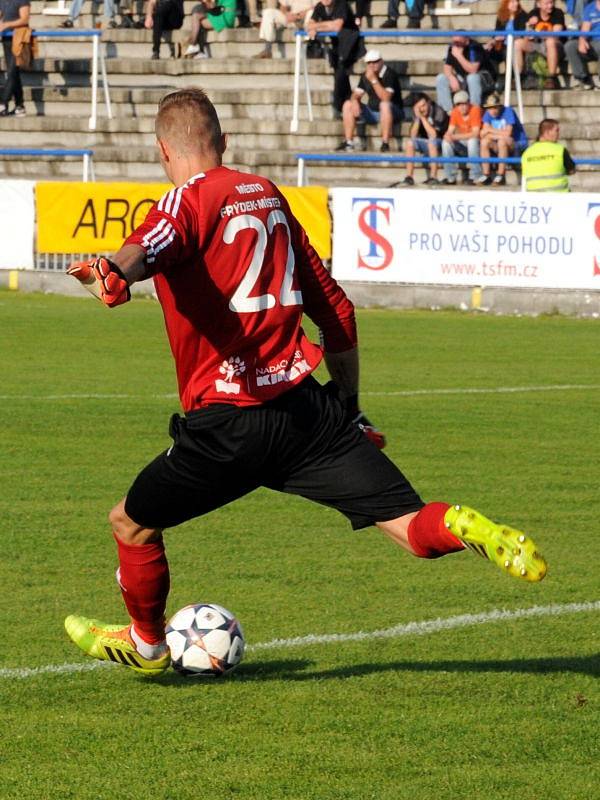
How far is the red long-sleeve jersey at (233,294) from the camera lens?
4918 mm

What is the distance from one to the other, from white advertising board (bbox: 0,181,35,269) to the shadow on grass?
16.8m

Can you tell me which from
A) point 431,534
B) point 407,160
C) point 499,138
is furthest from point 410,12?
point 431,534

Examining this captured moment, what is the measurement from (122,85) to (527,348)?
15.3 meters

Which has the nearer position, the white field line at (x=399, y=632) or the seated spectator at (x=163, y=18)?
the white field line at (x=399, y=632)

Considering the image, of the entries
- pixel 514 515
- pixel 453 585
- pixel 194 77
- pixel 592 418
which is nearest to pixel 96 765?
pixel 453 585

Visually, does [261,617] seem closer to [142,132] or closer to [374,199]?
[374,199]

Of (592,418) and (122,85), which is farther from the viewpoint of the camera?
(122,85)

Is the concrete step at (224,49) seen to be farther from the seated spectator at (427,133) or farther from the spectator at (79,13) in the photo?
the seated spectator at (427,133)

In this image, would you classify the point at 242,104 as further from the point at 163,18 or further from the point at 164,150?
the point at 164,150

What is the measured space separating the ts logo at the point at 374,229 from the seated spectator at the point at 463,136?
3302 millimetres

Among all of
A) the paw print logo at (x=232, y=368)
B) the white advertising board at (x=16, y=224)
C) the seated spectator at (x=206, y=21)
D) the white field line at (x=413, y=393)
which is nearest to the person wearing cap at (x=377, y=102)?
the seated spectator at (x=206, y=21)

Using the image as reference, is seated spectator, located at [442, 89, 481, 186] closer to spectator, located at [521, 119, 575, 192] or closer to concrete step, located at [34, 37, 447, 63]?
spectator, located at [521, 119, 575, 192]

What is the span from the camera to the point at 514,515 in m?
8.62

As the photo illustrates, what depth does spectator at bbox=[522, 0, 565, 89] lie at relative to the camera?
2569 cm
